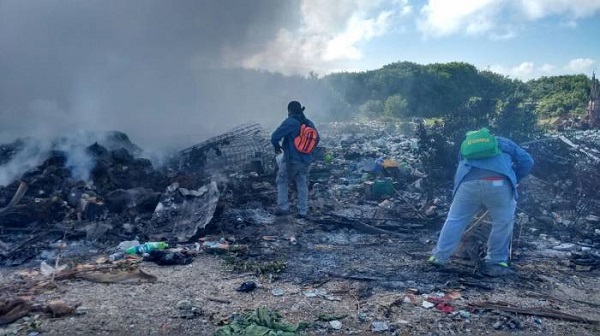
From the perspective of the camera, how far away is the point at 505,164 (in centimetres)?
510

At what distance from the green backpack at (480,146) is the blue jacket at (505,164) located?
0.07 meters

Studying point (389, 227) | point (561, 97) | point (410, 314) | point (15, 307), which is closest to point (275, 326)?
point (410, 314)

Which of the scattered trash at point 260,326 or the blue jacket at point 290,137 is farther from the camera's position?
the blue jacket at point 290,137

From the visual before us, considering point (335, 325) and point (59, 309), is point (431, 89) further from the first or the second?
point (59, 309)

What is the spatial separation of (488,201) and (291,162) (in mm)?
3314

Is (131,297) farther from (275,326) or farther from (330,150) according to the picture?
(330,150)

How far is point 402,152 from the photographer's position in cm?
1199

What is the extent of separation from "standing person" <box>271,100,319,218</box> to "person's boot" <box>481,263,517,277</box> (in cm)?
303

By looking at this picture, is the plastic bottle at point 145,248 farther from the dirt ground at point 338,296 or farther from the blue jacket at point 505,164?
the blue jacket at point 505,164

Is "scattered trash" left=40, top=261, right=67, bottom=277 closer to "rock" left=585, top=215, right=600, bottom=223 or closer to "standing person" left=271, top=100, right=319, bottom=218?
"standing person" left=271, top=100, right=319, bottom=218

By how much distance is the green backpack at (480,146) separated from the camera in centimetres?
502

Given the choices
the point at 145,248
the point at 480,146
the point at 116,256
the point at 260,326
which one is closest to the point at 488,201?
the point at 480,146

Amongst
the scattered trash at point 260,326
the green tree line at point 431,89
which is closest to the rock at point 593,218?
the scattered trash at point 260,326

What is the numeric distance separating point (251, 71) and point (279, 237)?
17.8 m
